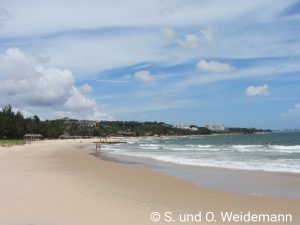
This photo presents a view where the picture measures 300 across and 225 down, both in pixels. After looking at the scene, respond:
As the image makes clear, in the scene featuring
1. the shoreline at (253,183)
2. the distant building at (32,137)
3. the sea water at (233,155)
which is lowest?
the shoreline at (253,183)

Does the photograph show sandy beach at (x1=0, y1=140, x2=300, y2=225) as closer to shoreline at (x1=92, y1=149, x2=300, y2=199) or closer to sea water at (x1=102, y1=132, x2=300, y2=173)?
shoreline at (x1=92, y1=149, x2=300, y2=199)

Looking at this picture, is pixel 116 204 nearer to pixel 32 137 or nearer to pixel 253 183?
pixel 253 183

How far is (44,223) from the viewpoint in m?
8.50

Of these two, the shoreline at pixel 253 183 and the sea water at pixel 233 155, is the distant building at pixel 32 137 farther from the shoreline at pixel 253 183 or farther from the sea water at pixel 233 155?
the shoreline at pixel 253 183

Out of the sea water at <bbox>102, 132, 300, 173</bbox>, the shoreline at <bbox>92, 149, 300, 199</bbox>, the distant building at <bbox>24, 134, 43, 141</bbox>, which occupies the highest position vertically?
the distant building at <bbox>24, 134, 43, 141</bbox>

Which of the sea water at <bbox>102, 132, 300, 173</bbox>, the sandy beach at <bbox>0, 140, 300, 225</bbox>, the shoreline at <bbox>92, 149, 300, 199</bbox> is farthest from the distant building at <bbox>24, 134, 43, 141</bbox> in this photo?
the sandy beach at <bbox>0, 140, 300, 225</bbox>

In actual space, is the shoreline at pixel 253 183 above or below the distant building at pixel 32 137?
below

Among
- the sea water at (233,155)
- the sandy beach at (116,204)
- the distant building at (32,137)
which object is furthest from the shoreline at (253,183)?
the distant building at (32,137)

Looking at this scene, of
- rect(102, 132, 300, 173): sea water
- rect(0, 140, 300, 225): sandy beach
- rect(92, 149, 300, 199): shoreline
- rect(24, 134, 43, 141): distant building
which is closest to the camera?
rect(0, 140, 300, 225): sandy beach

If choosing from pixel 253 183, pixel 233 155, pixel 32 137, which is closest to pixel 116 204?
pixel 253 183

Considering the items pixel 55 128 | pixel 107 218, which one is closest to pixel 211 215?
pixel 107 218

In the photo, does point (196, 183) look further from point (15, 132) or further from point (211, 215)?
point (15, 132)

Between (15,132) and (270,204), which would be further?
(15,132)

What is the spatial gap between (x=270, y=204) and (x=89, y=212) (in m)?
5.05
